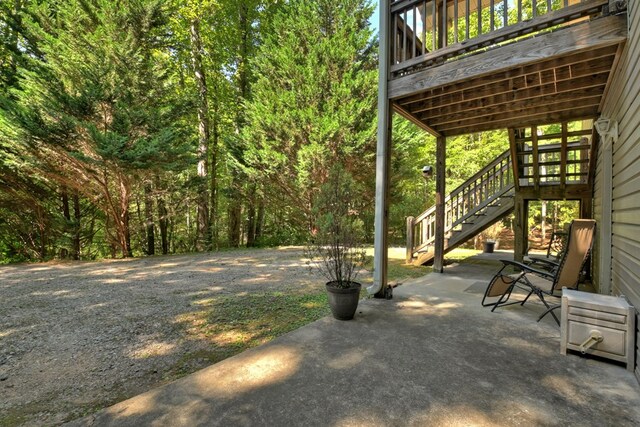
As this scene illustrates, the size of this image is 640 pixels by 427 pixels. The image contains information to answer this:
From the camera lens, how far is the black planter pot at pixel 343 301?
305 centimetres

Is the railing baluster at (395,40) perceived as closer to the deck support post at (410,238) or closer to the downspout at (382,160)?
the downspout at (382,160)

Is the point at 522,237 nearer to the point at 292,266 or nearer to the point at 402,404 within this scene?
Result: the point at 292,266

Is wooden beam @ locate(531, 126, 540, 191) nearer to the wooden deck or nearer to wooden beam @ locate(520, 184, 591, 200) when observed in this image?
wooden beam @ locate(520, 184, 591, 200)

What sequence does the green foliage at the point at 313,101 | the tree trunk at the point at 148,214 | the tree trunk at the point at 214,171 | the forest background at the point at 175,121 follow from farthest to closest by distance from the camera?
1. the tree trunk at the point at 214,171
2. the green foliage at the point at 313,101
3. the tree trunk at the point at 148,214
4. the forest background at the point at 175,121

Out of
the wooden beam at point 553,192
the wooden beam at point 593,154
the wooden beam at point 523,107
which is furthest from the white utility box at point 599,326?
the wooden beam at point 553,192

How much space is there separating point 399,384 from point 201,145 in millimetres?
10753

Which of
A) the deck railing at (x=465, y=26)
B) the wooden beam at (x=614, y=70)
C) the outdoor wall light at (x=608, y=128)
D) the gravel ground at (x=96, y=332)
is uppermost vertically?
the deck railing at (x=465, y=26)

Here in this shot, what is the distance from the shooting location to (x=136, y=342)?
270cm

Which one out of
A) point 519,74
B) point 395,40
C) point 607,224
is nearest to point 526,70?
point 519,74

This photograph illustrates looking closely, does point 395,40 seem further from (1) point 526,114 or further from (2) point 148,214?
(2) point 148,214

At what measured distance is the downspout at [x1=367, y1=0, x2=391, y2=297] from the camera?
3.78 m

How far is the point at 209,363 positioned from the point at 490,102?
4.90 m

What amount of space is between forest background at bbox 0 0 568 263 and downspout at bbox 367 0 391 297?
3506mm

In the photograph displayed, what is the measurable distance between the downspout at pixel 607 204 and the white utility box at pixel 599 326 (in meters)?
1.29
